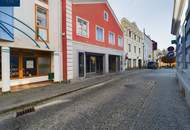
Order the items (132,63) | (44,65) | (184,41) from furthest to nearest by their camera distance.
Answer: (132,63) → (44,65) → (184,41)

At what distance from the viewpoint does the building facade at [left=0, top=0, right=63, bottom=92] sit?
30.5 feet

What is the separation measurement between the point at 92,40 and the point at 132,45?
759 inches

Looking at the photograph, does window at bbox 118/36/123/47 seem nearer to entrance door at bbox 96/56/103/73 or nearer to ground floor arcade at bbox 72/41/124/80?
ground floor arcade at bbox 72/41/124/80

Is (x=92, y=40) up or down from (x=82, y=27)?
down

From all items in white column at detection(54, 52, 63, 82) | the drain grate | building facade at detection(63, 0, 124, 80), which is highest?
building facade at detection(63, 0, 124, 80)

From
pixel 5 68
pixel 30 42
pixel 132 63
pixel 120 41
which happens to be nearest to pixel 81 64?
pixel 30 42

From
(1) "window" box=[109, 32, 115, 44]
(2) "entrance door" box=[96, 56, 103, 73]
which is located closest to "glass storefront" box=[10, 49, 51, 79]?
(2) "entrance door" box=[96, 56, 103, 73]

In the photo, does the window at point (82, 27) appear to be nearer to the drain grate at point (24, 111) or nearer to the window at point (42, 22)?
the window at point (42, 22)

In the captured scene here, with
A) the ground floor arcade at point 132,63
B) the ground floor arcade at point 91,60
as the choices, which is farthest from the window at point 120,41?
the ground floor arcade at point 132,63

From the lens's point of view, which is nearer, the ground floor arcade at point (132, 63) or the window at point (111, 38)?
the window at point (111, 38)

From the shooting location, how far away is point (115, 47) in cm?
2511

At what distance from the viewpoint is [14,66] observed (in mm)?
10797

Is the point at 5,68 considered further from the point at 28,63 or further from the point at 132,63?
the point at 132,63

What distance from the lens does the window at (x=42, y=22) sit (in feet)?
38.3
